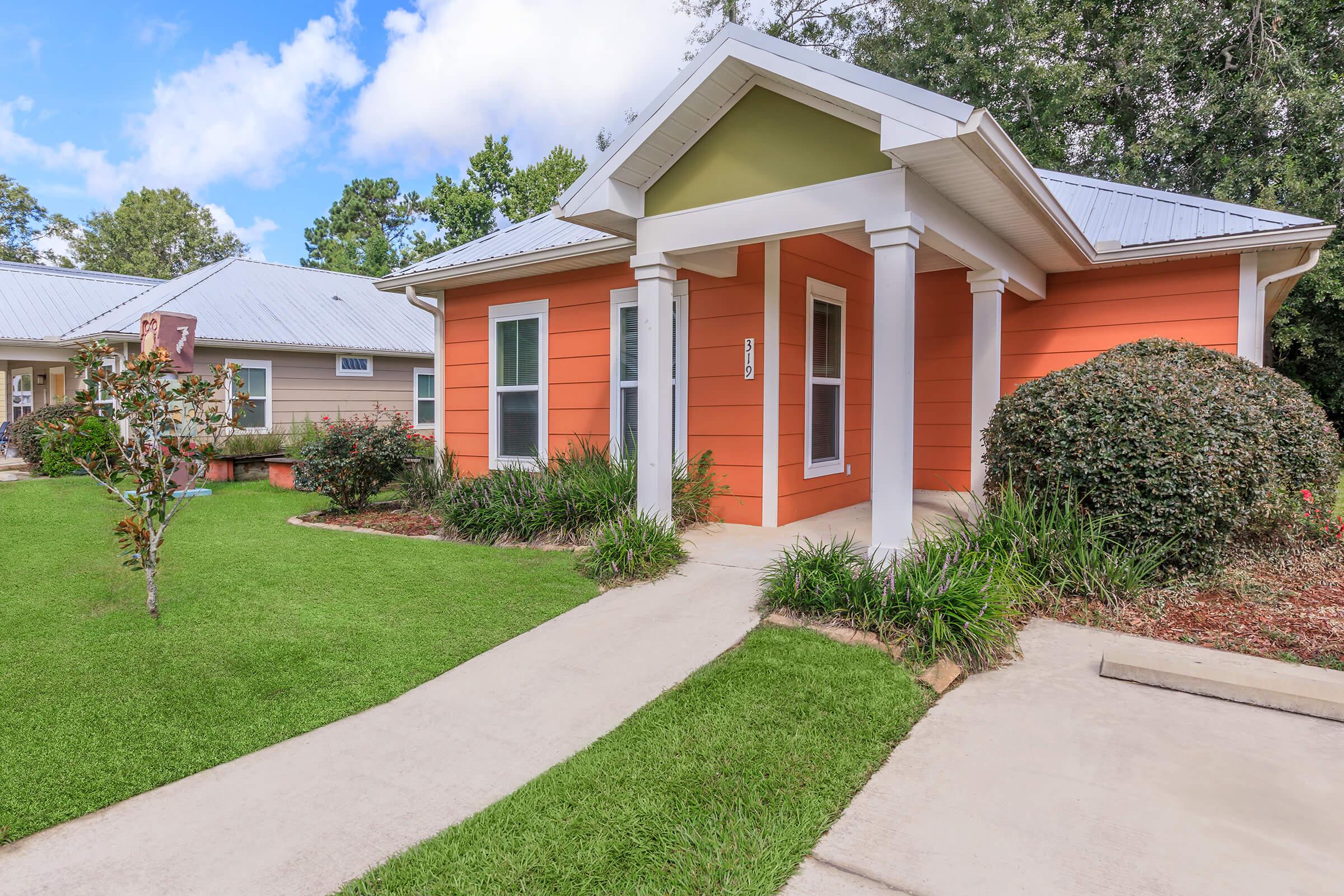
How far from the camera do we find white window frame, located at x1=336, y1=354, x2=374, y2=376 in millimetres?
15031

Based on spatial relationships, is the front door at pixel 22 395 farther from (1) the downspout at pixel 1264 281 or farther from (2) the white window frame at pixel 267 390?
(1) the downspout at pixel 1264 281

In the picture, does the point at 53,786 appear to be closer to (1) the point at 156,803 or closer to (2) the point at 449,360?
(1) the point at 156,803

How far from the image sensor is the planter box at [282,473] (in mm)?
11078

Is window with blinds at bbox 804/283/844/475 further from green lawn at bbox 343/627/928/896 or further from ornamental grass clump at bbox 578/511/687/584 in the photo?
green lawn at bbox 343/627/928/896

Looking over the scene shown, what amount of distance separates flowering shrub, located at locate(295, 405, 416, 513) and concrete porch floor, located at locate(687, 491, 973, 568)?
384 centimetres

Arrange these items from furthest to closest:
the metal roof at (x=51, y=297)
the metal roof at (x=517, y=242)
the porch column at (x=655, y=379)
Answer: the metal roof at (x=51, y=297), the metal roof at (x=517, y=242), the porch column at (x=655, y=379)

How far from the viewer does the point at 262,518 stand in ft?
27.5

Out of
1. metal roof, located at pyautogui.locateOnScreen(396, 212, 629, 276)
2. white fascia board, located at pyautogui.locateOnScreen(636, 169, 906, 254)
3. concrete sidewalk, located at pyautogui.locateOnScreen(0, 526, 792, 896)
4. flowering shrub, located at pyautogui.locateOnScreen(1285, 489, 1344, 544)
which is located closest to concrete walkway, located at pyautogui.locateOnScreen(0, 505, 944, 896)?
concrete sidewalk, located at pyautogui.locateOnScreen(0, 526, 792, 896)

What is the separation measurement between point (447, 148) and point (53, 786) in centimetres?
3497

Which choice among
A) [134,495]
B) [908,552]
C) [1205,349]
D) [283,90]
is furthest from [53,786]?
[283,90]

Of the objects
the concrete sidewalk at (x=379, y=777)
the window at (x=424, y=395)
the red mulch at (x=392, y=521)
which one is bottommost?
the concrete sidewalk at (x=379, y=777)

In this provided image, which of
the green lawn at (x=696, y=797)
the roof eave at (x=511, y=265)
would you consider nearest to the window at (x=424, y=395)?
the roof eave at (x=511, y=265)

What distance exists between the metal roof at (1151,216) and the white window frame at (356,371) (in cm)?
1272

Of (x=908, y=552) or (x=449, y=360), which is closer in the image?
(x=908, y=552)
